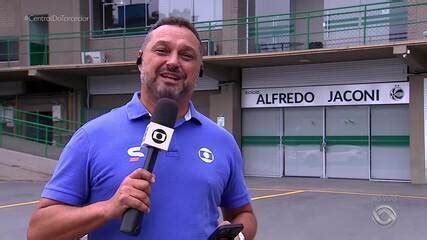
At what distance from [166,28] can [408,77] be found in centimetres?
1738

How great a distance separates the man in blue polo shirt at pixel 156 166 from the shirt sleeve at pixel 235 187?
61mm

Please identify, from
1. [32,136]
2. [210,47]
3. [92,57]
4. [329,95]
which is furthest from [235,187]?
[32,136]

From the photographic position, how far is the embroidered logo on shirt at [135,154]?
2.07m

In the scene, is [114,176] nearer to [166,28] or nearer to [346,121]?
[166,28]

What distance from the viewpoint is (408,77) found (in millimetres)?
18453

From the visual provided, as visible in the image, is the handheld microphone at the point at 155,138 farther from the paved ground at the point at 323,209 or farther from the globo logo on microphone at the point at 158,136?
the paved ground at the point at 323,209

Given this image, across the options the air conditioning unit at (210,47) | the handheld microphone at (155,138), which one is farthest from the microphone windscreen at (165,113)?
the air conditioning unit at (210,47)

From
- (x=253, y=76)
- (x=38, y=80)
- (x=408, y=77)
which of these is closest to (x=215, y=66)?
(x=253, y=76)

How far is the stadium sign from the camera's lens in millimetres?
18781

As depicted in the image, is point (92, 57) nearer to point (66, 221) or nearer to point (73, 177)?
point (73, 177)

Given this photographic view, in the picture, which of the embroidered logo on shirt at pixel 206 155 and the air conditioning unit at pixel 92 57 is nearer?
the embroidered logo on shirt at pixel 206 155

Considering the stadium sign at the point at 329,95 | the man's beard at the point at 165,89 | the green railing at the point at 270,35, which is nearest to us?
the man's beard at the point at 165,89

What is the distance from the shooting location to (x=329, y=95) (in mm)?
19844

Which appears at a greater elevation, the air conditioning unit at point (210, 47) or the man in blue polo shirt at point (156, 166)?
the air conditioning unit at point (210, 47)
